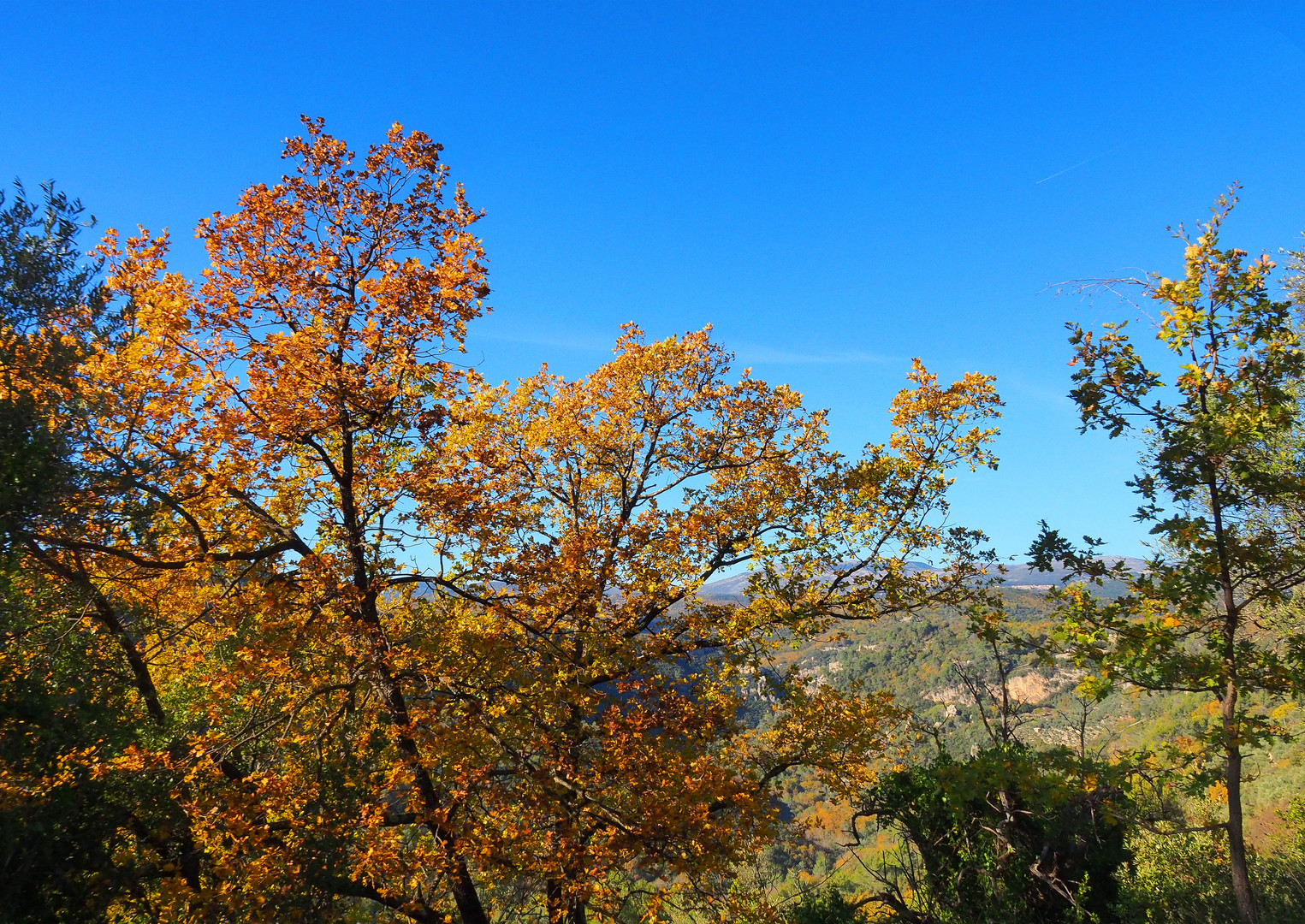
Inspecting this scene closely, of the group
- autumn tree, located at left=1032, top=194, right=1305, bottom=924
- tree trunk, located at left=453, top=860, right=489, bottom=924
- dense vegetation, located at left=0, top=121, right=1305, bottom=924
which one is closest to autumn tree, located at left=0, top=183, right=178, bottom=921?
dense vegetation, located at left=0, top=121, right=1305, bottom=924

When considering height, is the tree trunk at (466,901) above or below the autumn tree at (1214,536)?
below

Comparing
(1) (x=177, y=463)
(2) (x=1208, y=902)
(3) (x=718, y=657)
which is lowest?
(2) (x=1208, y=902)

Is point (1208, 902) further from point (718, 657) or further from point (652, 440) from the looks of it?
point (652, 440)

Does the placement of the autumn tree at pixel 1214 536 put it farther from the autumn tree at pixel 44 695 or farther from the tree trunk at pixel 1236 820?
the autumn tree at pixel 44 695

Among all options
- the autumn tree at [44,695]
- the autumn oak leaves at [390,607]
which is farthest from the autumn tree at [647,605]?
the autumn tree at [44,695]

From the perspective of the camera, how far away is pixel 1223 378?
21.1 ft

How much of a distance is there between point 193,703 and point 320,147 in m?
10.1

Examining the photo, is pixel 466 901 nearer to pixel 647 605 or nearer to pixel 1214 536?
pixel 647 605

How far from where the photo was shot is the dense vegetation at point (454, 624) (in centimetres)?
661

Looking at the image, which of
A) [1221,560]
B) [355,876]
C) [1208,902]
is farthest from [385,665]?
[1208,902]

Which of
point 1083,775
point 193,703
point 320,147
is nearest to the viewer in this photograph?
point 1083,775

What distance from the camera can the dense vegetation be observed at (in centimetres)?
661

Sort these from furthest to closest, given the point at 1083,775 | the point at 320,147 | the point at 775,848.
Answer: the point at 775,848 < the point at 320,147 < the point at 1083,775

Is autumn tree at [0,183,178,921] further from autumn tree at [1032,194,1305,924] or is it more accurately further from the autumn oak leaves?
autumn tree at [1032,194,1305,924]
